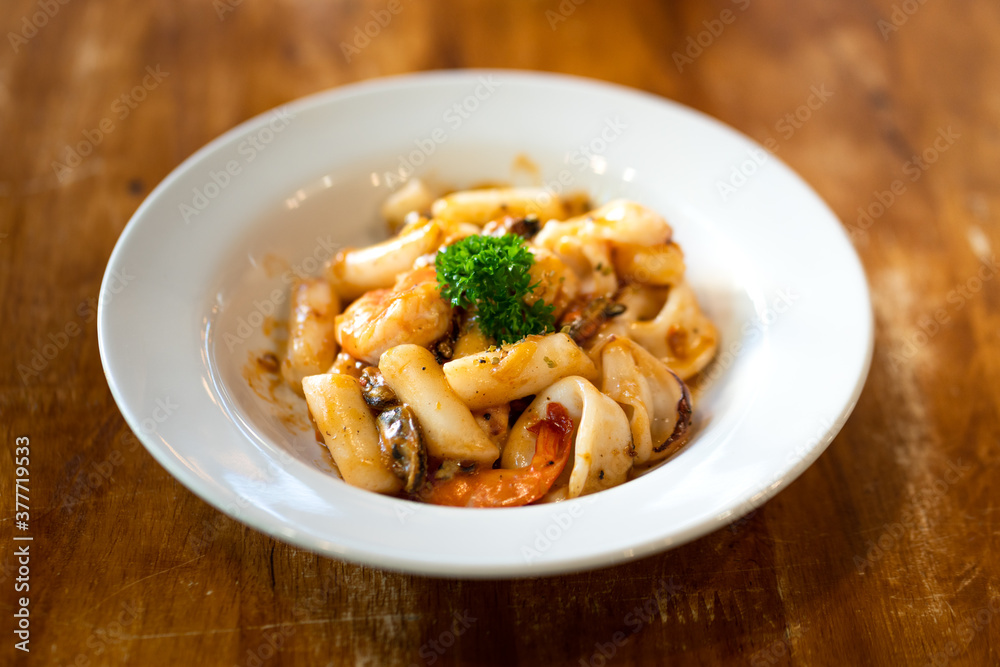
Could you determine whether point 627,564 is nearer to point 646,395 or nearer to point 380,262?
point 646,395

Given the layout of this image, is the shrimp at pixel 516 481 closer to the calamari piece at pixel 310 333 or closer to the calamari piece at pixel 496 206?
the calamari piece at pixel 310 333

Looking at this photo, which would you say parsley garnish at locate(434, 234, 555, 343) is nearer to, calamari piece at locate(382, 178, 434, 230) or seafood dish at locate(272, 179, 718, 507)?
seafood dish at locate(272, 179, 718, 507)

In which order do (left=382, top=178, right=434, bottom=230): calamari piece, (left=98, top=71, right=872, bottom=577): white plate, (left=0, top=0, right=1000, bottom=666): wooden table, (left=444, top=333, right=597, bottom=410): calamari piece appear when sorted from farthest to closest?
1. (left=382, top=178, right=434, bottom=230): calamari piece
2. (left=444, top=333, right=597, bottom=410): calamari piece
3. (left=0, top=0, right=1000, bottom=666): wooden table
4. (left=98, top=71, right=872, bottom=577): white plate

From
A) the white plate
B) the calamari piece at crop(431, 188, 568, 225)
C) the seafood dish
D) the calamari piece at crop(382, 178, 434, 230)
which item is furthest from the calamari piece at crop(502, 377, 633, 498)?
the calamari piece at crop(382, 178, 434, 230)

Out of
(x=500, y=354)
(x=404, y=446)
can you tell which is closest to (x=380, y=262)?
(x=500, y=354)

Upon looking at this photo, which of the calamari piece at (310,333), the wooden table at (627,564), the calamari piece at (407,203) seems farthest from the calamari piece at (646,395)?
the calamari piece at (407,203)
